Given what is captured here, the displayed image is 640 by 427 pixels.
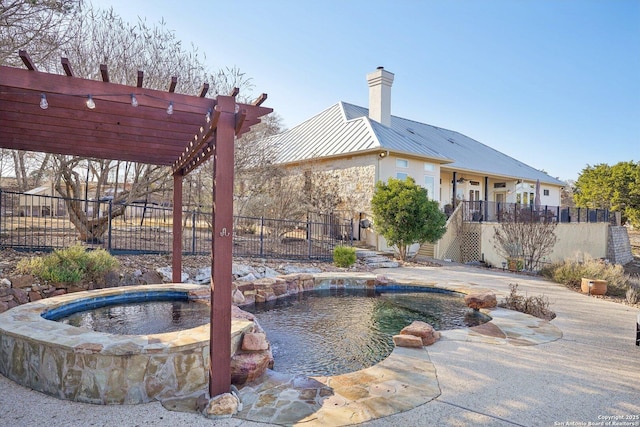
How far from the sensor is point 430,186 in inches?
663

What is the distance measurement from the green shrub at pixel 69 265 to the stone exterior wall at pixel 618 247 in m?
22.6

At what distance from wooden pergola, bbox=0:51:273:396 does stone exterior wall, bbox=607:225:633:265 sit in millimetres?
22105

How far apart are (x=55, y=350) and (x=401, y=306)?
227 inches

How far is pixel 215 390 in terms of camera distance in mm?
3133

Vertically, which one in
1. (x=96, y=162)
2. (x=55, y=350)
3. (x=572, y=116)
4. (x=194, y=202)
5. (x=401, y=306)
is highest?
(x=572, y=116)

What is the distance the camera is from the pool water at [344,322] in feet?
14.4

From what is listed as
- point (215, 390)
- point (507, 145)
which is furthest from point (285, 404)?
point (507, 145)

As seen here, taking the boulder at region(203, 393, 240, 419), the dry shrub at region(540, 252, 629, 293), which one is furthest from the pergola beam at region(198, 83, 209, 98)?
the dry shrub at region(540, 252, 629, 293)

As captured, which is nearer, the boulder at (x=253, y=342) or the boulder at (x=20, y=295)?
the boulder at (x=253, y=342)

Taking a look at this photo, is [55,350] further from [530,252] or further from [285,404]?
[530,252]

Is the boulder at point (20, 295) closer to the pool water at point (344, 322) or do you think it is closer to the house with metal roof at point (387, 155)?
the pool water at point (344, 322)

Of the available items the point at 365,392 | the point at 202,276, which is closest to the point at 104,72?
the point at 365,392

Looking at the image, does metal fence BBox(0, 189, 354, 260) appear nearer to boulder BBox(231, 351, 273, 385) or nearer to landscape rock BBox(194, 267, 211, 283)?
landscape rock BBox(194, 267, 211, 283)

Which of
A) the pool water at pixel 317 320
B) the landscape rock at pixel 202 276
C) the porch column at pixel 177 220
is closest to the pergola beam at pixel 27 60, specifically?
the pool water at pixel 317 320
